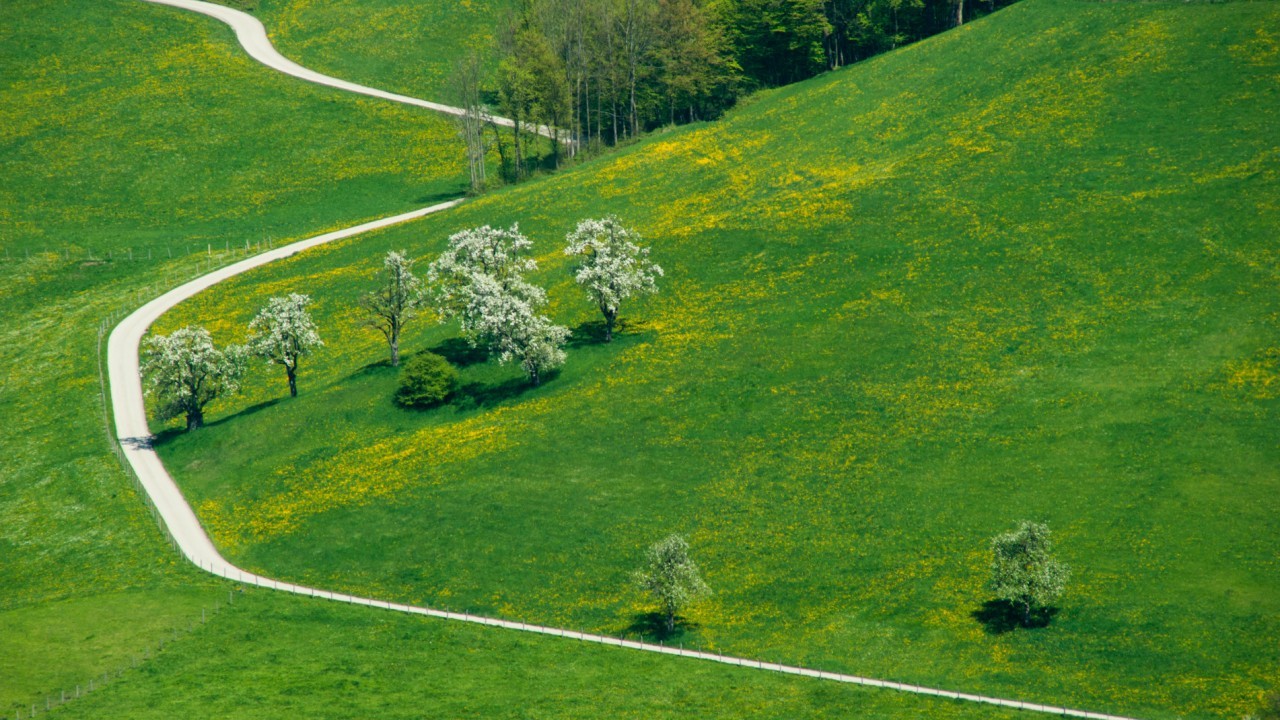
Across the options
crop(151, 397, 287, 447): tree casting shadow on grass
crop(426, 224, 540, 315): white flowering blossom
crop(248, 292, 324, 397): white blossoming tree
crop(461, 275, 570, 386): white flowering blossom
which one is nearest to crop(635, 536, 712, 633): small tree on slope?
crop(461, 275, 570, 386): white flowering blossom

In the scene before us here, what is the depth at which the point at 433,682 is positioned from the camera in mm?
58844

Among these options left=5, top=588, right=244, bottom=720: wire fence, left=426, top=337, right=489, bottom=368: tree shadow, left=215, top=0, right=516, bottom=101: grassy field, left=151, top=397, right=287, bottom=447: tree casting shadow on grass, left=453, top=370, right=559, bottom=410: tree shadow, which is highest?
left=215, top=0, right=516, bottom=101: grassy field

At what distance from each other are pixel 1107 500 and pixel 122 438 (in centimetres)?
7822

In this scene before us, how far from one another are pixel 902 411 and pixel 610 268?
94.4 feet

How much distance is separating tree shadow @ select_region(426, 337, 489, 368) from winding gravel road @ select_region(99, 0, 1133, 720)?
2434 centimetres

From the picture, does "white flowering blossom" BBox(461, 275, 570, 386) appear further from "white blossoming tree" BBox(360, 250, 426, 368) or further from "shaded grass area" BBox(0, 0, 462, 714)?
"shaded grass area" BBox(0, 0, 462, 714)

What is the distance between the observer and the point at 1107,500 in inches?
2601

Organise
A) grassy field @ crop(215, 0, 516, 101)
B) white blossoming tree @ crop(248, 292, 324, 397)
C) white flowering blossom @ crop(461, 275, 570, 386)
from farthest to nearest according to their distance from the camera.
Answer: grassy field @ crop(215, 0, 516, 101)
white blossoming tree @ crop(248, 292, 324, 397)
white flowering blossom @ crop(461, 275, 570, 386)

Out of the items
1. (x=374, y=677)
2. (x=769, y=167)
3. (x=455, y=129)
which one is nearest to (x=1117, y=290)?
(x=769, y=167)

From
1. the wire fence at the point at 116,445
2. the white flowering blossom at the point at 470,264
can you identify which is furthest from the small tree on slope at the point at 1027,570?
the wire fence at the point at 116,445

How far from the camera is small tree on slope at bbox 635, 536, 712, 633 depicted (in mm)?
62000

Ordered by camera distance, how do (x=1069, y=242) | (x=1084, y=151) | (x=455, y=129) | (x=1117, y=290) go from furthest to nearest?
1. (x=455, y=129)
2. (x=1084, y=151)
3. (x=1069, y=242)
4. (x=1117, y=290)

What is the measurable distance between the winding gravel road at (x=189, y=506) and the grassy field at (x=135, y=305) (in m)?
1.47

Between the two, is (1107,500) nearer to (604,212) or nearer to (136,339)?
(604,212)
